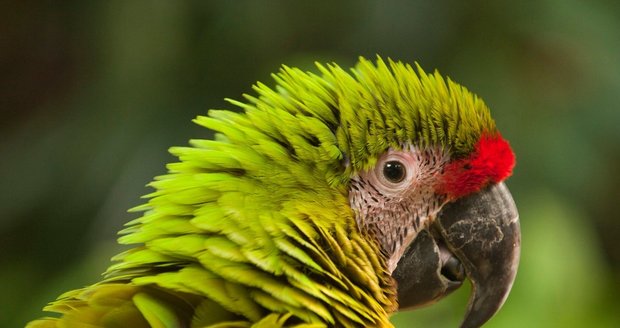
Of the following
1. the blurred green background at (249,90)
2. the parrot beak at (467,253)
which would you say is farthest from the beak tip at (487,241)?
the blurred green background at (249,90)

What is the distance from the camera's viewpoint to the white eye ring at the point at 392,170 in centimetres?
116

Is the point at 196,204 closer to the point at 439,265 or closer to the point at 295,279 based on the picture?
the point at 295,279

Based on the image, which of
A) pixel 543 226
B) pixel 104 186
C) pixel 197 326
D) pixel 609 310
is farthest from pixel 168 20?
pixel 609 310

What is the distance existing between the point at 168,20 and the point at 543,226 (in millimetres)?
1212

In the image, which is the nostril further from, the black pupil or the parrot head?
the black pupil

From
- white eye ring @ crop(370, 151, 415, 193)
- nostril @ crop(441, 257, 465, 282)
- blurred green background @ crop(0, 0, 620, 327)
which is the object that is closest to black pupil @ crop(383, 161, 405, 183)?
white eye ring @ crop(370, 151, 415, 193)

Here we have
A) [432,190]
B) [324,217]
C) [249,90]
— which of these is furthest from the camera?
[249,90]

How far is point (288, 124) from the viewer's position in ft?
3.64

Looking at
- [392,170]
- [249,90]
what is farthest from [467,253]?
[249,90]

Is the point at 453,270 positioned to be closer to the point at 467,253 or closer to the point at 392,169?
the point at 467,253

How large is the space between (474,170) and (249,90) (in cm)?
132

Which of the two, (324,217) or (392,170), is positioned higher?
(392,170)

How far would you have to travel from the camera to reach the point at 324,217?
3.53 ft

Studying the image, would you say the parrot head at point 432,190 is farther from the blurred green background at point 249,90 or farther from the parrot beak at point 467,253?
the blurred green background at point 249,90
